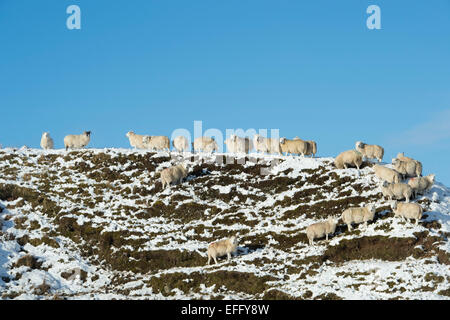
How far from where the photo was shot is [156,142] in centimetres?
4806

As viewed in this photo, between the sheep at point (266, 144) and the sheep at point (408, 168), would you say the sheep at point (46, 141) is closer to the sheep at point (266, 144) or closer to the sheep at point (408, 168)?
the sheep at point (266, 144)

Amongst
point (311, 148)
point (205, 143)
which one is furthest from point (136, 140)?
point (311, 148)

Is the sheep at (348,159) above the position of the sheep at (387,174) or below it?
above

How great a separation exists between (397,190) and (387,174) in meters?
2.86

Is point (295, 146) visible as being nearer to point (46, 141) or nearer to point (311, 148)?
point (311, 148)

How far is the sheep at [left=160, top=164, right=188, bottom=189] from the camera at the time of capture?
40.2 metres

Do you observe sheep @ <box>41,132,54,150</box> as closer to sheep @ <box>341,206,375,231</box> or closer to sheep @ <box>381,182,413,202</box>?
sheep @ <box>341,206,375,231</box>

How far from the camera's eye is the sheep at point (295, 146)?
1734 inches

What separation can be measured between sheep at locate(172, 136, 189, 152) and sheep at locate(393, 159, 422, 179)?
62.5 feet

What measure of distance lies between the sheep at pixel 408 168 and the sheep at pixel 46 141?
108ft

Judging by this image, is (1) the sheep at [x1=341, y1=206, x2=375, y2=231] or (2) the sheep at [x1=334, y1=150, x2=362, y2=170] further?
(2) the sheep at [x1=334, y1=150, x2=362, y2=170]

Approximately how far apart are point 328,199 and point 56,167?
2428 cm

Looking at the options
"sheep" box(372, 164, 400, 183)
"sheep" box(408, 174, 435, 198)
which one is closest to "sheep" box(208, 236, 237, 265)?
"sheep" box(372, 164, 400, 183)

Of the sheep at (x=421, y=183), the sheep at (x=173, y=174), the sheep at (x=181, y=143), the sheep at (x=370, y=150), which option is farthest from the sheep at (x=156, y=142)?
the sheep at (x=421, y=183)
